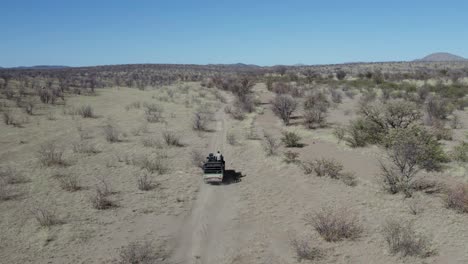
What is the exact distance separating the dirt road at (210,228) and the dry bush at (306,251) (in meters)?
1.65

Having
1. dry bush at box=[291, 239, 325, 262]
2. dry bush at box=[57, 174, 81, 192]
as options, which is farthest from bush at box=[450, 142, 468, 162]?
dry bush at box=[57, 174, 81, 192]

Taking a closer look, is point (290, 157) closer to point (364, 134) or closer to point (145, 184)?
point (364, 134)

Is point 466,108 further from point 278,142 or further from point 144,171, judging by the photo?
point 144,171

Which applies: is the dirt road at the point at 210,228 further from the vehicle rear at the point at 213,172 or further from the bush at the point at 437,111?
the bush at the point at 437,111

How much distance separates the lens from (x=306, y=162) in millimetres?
17797

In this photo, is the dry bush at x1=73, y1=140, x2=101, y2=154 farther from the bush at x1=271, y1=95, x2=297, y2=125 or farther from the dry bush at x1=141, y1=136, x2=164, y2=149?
the bush at x1=271, y1=95, x2=297, y2=125

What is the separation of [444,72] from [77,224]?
72.8 m

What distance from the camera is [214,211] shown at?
41.5 ft

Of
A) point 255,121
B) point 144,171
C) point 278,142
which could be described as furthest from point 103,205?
point 255,121

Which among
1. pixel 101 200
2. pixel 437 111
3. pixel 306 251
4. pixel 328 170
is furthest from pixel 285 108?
pixel 306 251

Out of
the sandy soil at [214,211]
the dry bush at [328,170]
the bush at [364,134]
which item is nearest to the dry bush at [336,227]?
the sandy soil at [214,211]

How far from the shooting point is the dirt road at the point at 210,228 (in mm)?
9742

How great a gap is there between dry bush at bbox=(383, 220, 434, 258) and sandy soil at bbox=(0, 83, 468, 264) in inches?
7.7

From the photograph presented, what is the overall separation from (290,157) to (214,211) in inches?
272
